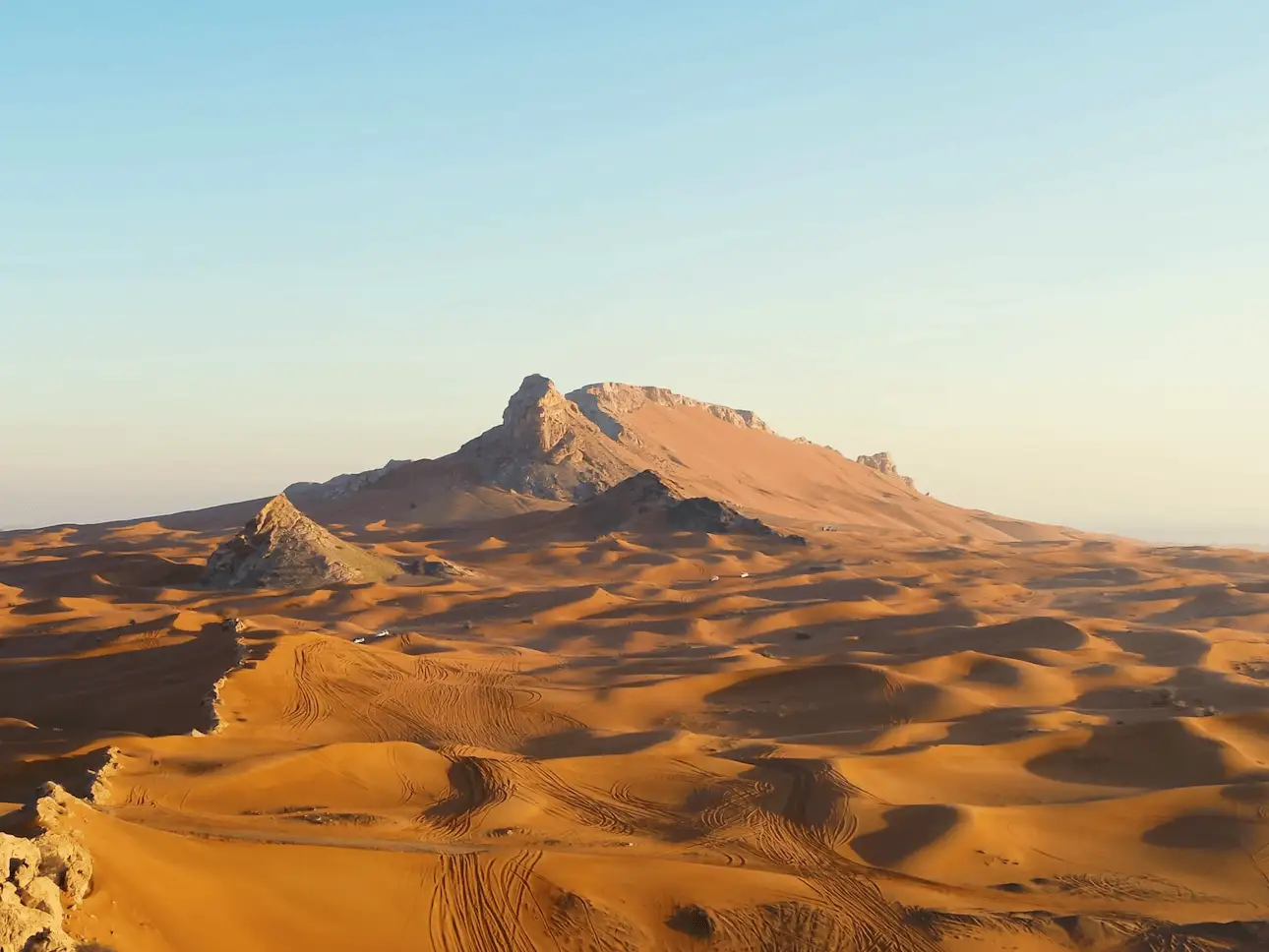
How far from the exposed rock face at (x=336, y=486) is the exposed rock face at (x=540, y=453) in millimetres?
7896

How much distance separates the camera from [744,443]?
9150 cm

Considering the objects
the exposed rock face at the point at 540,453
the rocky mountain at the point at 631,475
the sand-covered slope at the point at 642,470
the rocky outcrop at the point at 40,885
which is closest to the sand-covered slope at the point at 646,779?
the rocky outcrop at the point at 40,885

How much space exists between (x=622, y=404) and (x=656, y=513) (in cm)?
3813

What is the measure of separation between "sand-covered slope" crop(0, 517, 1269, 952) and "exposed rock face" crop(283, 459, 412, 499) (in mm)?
41309

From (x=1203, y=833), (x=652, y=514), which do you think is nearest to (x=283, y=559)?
(x=652, y=514)

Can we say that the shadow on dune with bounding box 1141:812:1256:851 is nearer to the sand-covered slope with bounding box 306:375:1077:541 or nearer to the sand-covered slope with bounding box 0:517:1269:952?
Answer: the sand-covered slope with bounding box 0:517:1269:952

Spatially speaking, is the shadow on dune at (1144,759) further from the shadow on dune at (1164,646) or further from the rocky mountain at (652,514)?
the rocky mountain at (652,514)

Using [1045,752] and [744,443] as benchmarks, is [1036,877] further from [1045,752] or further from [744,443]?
[744,443]

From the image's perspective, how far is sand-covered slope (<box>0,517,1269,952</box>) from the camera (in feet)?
29.7

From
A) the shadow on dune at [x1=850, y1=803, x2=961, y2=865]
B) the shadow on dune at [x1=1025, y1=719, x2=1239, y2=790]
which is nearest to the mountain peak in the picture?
the shadow on dune at [x1=1025, y1=719, x2=1239, y2=790]

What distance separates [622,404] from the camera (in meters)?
87.8

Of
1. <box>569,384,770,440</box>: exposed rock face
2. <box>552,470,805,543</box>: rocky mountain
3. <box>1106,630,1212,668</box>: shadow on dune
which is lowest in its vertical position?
<box>1106,630,1212,668</box>: shadow on dune

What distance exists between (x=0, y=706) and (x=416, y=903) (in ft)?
43.7

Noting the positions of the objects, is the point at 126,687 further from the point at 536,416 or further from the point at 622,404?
the point at 622,404
